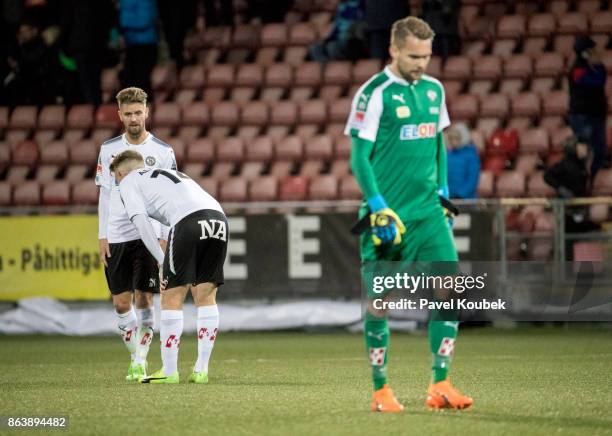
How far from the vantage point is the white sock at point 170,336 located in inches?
364

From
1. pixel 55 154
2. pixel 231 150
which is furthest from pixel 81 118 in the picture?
pixel 231 150

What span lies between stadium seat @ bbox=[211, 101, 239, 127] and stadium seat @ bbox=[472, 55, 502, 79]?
3.50 m

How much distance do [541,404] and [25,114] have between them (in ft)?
46.6

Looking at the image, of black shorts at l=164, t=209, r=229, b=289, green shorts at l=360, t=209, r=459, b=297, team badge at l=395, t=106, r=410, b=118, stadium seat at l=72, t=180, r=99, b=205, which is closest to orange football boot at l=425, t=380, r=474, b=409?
green shorts at l=360, t=209, r=459, b=297

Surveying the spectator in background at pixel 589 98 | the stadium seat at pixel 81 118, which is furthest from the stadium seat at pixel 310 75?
the spectator in background at pixel 589 98

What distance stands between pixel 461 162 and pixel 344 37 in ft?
16.7

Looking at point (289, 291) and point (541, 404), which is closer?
point (541, 404)

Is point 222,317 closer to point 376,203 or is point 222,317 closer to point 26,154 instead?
point 26,154

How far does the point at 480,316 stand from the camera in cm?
1491

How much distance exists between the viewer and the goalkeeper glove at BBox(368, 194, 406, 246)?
704 centimetres

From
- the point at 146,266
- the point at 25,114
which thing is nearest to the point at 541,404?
the point at 146,266

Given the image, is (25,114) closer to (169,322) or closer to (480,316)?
(480,316)

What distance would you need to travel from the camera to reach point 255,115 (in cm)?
1923

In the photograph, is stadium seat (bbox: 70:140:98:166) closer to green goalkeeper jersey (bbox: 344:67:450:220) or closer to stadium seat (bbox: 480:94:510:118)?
stadium seat (bbox: 480:94:510:118)
